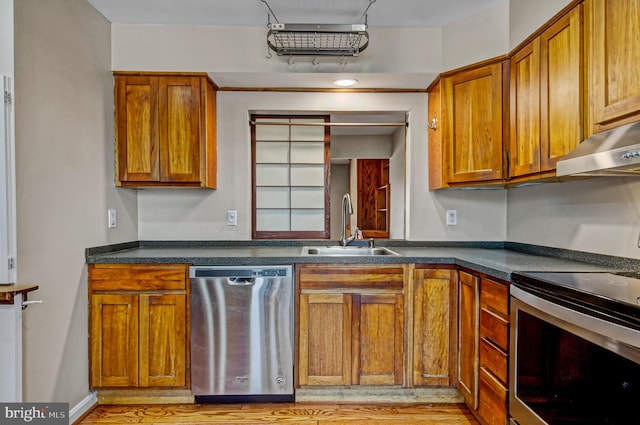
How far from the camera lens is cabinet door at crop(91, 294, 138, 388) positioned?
2.12 m

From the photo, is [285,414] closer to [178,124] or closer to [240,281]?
[240,281]

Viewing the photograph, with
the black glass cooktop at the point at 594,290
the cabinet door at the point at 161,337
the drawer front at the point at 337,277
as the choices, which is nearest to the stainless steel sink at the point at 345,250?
the drawer front at the point at 337,277

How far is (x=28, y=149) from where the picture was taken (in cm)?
169

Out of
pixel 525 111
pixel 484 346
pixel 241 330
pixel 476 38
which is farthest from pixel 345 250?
pixel 476 38

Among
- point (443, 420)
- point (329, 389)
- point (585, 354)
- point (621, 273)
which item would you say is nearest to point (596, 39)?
point (621, 273)

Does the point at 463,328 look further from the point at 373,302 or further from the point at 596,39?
the point at 596,39

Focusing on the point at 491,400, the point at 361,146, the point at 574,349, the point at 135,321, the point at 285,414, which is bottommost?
the point at 285,414

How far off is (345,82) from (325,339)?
1.78 meters

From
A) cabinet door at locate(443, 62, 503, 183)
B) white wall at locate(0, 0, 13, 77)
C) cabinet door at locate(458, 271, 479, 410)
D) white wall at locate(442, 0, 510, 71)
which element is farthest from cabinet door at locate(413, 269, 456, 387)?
white wall at locate(0, 0, 13, 77)

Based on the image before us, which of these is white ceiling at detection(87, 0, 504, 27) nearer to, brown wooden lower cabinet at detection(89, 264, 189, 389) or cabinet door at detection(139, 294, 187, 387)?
brown wooden lower cabinet at detection(89, 264, 189, 389)

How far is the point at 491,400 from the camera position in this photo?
1.77 m

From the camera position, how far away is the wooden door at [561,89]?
5.26 ft

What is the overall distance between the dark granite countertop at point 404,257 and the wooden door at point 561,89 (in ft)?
1.82

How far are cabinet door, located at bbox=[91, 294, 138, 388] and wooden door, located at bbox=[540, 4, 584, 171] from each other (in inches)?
97.3
